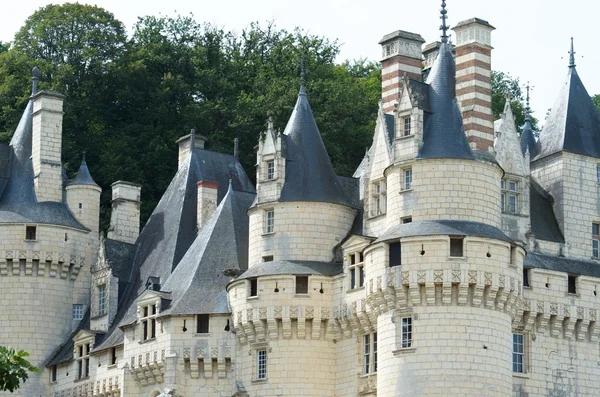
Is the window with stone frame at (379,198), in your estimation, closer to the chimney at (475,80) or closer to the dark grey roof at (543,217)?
the chimney at (475,80)

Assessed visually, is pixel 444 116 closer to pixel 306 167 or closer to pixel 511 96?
pixel 306 167

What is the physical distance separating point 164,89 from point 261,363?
22.5 m

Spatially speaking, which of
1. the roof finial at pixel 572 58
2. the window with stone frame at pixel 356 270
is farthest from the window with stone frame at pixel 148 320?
the roof finial at pixel 572 58

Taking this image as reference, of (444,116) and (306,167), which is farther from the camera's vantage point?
(306,167)

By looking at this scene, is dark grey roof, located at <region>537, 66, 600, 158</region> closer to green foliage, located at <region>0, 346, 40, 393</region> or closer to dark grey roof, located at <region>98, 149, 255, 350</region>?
dark grey roof, located at <region>98, 149, 255, 350</region>

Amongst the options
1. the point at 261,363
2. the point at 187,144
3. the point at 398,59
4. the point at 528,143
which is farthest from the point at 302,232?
the point at 187,144

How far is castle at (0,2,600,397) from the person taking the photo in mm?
43219

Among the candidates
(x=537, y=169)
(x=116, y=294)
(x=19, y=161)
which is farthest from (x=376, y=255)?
(x=19, y=161)

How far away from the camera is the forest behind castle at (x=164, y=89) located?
64688 mm

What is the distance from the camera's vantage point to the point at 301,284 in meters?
46.4

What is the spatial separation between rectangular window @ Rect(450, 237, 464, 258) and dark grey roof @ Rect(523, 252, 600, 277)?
2970 mm

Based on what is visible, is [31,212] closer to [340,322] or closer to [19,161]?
[19,161]

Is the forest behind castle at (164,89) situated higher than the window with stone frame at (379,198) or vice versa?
the forest behind castle at (164,89)

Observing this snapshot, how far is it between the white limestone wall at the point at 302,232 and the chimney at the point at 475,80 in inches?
174
